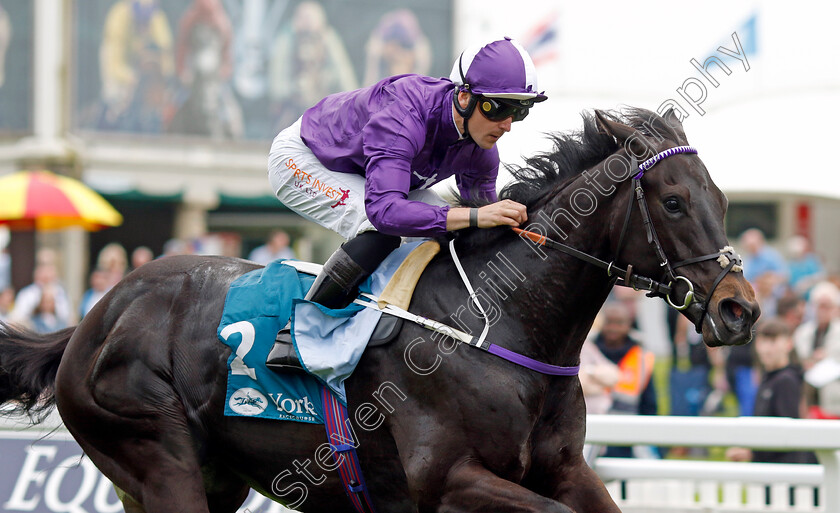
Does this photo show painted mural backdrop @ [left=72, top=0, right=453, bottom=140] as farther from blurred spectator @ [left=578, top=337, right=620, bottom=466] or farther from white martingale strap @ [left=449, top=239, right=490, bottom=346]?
white martingale strap @ [left=449, top=239, right=490, bottom=346]

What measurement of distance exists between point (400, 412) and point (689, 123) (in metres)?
9.78

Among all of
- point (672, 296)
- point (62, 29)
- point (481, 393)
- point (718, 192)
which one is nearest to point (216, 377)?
point (481, 393)

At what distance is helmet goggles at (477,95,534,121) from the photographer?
125 inches

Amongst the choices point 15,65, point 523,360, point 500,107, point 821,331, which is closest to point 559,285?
point 523,360

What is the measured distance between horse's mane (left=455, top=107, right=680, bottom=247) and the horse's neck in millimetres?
94

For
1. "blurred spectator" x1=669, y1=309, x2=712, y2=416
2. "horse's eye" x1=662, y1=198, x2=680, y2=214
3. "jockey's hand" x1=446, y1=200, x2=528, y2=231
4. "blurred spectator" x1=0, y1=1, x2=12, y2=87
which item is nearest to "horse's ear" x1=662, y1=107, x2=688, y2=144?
"horse's eye" x1=662, y1=198, x2=680, y2=214

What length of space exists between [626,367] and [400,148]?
3381mm

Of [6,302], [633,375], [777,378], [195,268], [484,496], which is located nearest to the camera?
[484,496]

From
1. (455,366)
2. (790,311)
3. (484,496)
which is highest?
(455,366)

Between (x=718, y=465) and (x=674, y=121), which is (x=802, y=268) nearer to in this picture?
(x=718, y=465)

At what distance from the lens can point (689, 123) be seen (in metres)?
12.1

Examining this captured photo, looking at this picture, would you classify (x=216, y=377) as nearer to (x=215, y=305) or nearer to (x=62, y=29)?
(x=215, y=305)

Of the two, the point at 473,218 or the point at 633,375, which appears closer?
the point at 473,218

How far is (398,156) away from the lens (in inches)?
125
